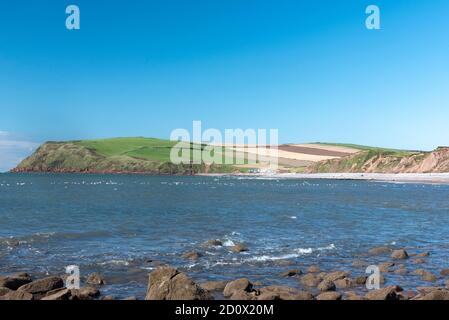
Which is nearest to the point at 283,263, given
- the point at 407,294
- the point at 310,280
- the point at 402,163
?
the point at 310,280

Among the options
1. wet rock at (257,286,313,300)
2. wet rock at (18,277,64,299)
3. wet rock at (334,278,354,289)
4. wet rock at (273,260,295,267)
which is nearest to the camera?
wet rock at (257,286,313,300)

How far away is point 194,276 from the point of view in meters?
24.0

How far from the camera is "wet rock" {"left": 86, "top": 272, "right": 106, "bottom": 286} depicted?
22.2 metres

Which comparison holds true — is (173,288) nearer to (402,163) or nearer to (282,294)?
(282,294)

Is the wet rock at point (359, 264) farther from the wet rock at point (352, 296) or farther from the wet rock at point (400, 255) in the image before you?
the wet rock at point (352, 296)

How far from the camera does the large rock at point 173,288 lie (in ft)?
58.4

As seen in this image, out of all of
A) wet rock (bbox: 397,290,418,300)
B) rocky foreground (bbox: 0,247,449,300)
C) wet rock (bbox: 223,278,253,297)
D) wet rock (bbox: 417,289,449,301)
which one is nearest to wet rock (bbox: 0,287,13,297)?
rocky foreground (bbox: 0,247,449,300)

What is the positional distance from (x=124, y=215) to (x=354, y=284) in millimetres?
37994

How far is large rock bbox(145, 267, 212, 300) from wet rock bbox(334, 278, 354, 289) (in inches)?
282

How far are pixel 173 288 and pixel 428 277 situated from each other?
13.8m

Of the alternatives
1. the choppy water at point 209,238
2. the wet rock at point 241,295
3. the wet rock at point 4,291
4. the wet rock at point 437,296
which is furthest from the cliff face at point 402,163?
the wet rock at point 4,291

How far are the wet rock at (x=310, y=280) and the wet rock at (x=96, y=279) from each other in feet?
33.1

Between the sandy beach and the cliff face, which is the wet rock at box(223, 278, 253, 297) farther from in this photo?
the cliff face

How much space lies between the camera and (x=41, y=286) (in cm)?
1953
